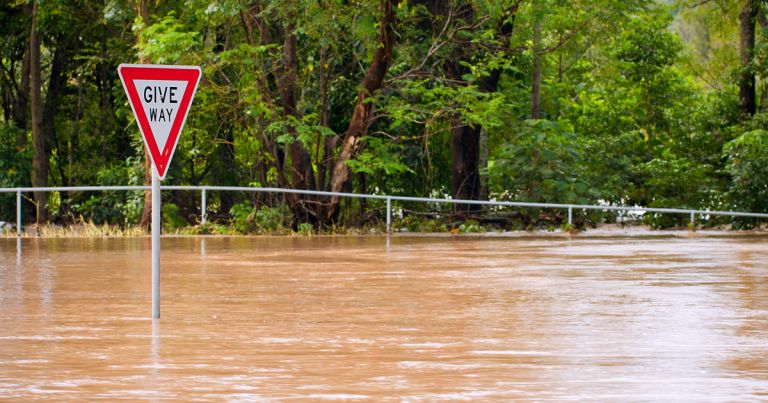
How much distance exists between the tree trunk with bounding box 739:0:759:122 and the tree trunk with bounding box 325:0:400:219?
16.6 m

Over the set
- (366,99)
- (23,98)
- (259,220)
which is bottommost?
(259,220)

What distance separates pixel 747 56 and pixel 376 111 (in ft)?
55.1

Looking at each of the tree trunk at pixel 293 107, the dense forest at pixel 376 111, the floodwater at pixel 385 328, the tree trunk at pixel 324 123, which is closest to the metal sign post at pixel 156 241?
the floodwater at pixel 385 328

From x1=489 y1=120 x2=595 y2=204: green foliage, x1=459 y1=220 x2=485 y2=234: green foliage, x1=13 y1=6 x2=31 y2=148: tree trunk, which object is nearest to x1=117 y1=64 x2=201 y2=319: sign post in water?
x1=459 y1=220 x2=485 y2=234: green foliage

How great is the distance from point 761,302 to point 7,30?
30.5m

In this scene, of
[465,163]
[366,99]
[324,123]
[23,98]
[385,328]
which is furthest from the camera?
[23,98]

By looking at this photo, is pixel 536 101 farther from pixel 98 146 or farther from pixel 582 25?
pixel 98 146

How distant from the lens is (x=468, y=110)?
102 feet

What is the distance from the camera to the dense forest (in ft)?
97.0

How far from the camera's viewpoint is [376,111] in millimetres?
30625

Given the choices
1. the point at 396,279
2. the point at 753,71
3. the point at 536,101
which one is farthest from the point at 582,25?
the point at 396,279

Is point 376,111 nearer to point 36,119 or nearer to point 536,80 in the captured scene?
point 536,80

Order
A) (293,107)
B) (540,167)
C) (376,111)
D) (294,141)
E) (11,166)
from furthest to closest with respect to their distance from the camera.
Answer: (11,166), (540,167), (376,111), (293,107), (294,141)

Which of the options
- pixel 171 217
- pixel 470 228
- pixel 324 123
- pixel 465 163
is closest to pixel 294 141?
pixel 324 123
